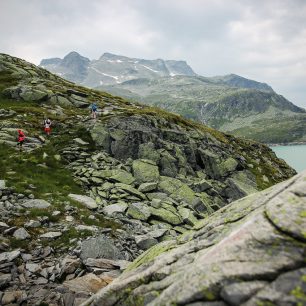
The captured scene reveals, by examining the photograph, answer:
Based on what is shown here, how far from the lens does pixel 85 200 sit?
83.7 ft

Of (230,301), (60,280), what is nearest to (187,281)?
(230,301)

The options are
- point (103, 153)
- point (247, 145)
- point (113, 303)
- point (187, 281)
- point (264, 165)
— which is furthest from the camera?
point (247, 145)

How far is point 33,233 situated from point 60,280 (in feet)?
16.3

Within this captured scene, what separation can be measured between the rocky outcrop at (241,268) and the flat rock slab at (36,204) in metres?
13.9

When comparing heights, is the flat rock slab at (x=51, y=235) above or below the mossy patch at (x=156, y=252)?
below

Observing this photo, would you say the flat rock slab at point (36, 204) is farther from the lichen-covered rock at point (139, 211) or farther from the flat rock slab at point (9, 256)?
the lichen-covered rock at point (139, 211)

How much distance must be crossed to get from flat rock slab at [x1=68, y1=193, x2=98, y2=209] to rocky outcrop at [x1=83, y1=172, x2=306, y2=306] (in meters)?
15.3

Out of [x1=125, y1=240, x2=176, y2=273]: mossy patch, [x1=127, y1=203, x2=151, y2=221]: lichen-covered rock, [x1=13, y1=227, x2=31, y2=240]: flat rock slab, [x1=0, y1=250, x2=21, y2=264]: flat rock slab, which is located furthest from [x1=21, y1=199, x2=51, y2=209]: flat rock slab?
[x1=125, y1=240, x2=176, y2=273]: mossy patch

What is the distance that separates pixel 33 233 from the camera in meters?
18.9

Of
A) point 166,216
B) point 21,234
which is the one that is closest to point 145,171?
point 166,216

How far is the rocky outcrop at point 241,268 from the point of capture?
649 cm

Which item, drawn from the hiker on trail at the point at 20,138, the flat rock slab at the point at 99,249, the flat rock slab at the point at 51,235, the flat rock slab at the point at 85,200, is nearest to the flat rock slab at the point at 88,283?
the flat rock slab at the point at 99,249

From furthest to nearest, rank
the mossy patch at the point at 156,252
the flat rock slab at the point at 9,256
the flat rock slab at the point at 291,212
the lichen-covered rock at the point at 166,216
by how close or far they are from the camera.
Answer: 1. the lichen-covered rock at the point at 166,216
2. the flat rock slab at the point at 9,256
3. the mossy patch at the point at 156,252
4. the flat rock slab at the point at 291,212

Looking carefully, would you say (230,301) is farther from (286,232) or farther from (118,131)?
(118,131)
